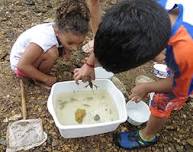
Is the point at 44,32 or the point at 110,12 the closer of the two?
the point at 110,12

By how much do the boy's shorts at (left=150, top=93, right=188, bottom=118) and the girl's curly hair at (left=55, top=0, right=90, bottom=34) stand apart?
0.57 m

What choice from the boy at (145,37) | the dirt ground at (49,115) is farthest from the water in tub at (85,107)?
the boy at (145,37)

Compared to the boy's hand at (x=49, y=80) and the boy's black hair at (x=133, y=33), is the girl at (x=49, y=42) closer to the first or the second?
the boy's hand at (x=49, y=80)

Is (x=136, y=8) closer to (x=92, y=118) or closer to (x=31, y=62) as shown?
(x=92, y=118)

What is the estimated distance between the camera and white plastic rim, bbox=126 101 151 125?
2.11 m

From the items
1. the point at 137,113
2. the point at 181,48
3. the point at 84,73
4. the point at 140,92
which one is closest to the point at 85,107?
the point at 84,73

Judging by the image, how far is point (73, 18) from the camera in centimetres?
208

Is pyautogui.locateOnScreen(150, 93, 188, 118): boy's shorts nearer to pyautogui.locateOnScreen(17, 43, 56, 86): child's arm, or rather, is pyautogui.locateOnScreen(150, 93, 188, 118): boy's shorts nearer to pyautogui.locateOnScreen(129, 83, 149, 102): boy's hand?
pyautogui.locateOnScreen(129, 83, 149, 102): boy's hand

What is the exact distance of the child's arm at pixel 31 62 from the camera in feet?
6.97

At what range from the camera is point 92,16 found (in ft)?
7.96

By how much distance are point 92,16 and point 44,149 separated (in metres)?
0.92

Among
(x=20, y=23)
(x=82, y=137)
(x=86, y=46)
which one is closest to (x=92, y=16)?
(x=86, y=46)

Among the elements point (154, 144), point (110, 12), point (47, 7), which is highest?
point (110, 12)

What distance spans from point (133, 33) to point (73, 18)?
81 centimetres
